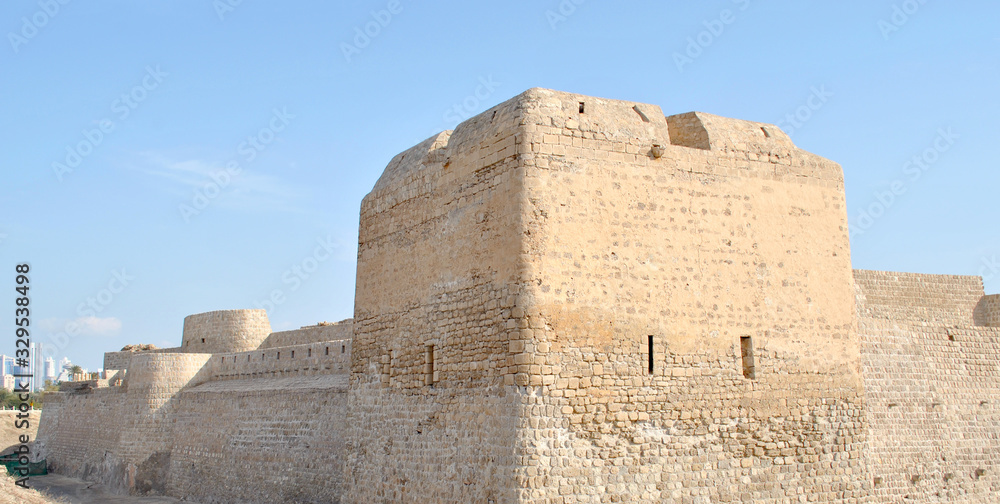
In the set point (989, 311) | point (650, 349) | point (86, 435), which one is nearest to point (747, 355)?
point (650, 349)

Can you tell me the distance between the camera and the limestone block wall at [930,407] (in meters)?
12.8

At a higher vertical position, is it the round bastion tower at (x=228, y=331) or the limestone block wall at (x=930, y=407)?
the round bastion tower at (x=228, y=331)

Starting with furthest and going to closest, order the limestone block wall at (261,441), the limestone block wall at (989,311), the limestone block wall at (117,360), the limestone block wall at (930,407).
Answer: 1. the limestone block wall at (117,360)
2. the limestone block wall at (989,311)
3. the limestone block wall at (261,441)
4. the limestone block wall at (930,407)

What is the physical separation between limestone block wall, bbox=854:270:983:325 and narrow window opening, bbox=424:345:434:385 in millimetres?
7510

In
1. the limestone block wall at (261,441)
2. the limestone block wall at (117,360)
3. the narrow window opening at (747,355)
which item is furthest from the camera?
the limestone block wall at (117,360)

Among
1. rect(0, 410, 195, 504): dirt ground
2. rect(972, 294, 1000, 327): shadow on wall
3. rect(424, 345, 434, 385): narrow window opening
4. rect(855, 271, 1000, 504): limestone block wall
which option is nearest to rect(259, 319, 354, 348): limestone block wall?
rect(0, 410, 195, 504): dirt ground

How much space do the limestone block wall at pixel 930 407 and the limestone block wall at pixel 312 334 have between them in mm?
10772

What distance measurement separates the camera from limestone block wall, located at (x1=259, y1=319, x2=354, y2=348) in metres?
20.8

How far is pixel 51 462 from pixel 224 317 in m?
7.57

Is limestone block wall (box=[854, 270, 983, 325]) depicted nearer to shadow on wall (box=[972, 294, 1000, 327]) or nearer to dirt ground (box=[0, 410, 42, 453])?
shadow on wall (box=[972, 294, 1000, 327])

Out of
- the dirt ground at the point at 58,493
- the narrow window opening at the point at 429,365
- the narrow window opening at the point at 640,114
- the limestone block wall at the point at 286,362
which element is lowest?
the dirt ground at the point at 58,493

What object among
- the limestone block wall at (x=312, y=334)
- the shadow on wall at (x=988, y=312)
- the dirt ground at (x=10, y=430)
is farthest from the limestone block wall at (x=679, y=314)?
the dirt ground at (x=10, y=430)

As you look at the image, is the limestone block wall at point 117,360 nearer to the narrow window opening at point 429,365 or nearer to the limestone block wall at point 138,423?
the limestone block wall at point 138,423

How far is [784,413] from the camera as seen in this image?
939cm
